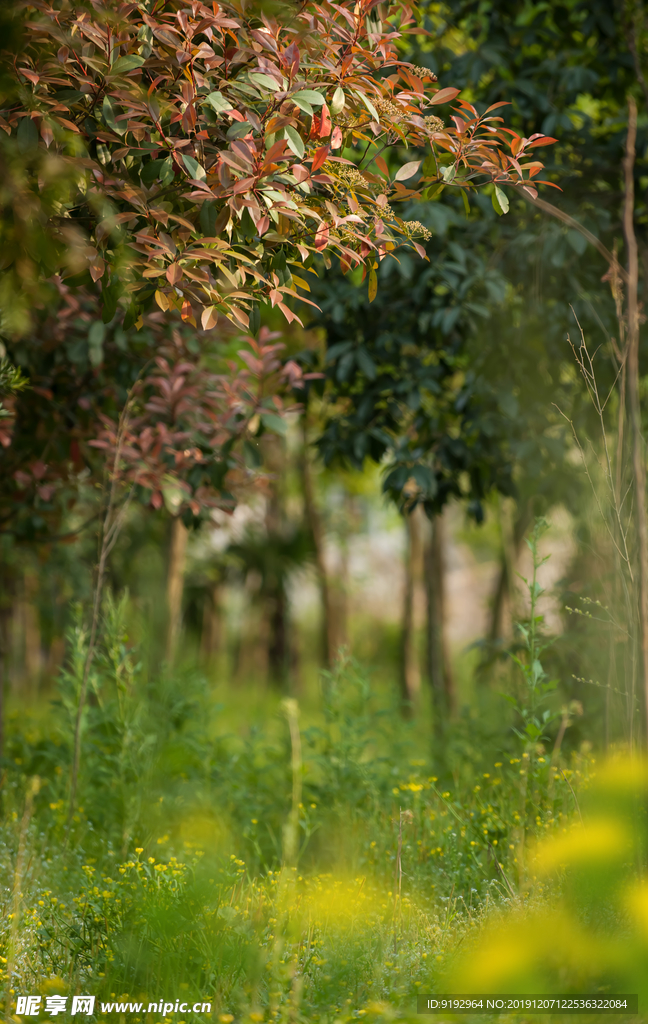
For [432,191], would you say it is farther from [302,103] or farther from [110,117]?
[110,117]

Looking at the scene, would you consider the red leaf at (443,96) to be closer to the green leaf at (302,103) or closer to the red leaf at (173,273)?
the green leaf at (302,103)

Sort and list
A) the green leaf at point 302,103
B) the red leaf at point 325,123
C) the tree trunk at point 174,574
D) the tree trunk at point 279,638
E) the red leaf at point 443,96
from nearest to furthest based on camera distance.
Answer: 1. the green leaf at point 302,103
2. the red leaf at point 325,123
3. the red leaf at point 443,96
4. the tree trunk at point 174,574
5. the tree trunk at point 279,638

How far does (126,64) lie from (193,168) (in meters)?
0.36

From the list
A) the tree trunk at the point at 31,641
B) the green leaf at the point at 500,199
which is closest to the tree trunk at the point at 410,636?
the tree trunk at the point at 31,641

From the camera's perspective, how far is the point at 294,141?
2.31 meters

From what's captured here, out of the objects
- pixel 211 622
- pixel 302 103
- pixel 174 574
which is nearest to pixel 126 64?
pixel 302 103

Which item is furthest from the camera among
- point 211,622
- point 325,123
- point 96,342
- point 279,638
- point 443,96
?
point 211,622

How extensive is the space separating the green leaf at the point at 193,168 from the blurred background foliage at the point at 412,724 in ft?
1.88

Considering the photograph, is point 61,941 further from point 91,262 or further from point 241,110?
point 241,110

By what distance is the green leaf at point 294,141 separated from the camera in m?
2.30

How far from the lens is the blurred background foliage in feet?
8.19

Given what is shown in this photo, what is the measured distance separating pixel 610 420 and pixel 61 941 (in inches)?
153

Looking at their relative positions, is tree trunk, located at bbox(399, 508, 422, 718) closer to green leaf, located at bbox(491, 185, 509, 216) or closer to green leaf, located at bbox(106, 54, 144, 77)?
green leaf, located at bbox(491, 185, 509, 216)

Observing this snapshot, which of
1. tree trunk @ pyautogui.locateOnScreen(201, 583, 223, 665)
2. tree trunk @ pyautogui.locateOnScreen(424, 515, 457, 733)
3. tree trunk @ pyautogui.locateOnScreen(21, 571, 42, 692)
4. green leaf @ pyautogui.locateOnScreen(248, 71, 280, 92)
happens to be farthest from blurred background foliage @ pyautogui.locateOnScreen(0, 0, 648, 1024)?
tree trunk @ pyautogui.locateOnScreen(201, 583, 223, 665)
